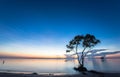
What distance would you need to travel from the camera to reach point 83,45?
30422 millimetres

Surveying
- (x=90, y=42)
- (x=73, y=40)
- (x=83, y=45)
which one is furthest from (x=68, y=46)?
(x=90, y=42)

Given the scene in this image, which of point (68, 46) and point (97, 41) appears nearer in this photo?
point (97, 41)

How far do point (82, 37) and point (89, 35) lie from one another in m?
1.96

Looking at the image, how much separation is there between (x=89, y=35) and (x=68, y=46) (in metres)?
6.76

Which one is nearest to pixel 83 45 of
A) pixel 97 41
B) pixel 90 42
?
pixel 90 42

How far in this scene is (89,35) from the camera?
97.1ft

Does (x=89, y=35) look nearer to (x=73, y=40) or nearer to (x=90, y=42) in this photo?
(x=90, y=42)

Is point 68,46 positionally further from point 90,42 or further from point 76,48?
point 90,42

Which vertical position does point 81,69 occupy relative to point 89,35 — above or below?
below

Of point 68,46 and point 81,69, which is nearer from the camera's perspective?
point 81,69

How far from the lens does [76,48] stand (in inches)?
1232

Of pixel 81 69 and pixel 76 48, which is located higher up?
pixel 76 48

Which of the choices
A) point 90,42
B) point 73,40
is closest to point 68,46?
point 73,40

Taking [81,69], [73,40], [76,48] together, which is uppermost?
[73,40]
